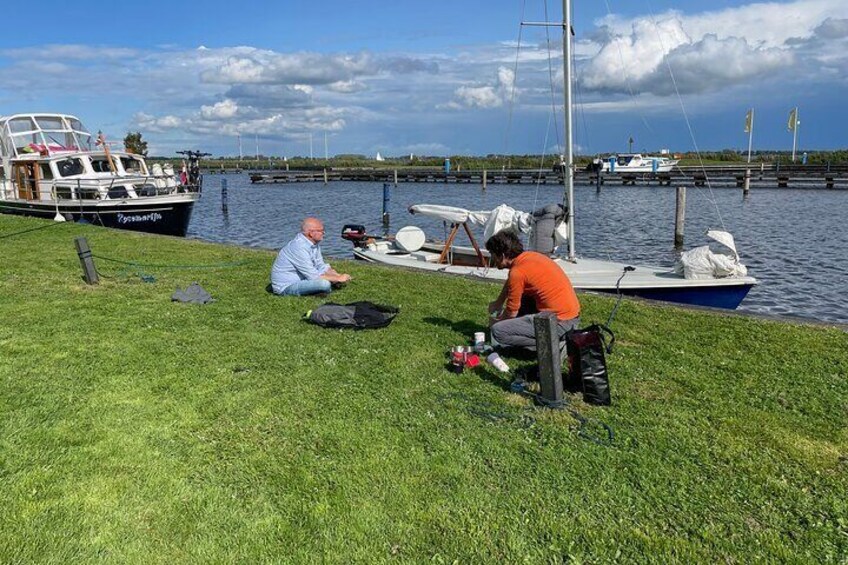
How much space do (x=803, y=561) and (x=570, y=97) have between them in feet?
35.8

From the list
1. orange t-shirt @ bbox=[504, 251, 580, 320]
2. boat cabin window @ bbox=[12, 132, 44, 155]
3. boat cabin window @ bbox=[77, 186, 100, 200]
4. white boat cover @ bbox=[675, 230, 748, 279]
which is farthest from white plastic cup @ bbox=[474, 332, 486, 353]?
boat cabin window @ bbox=[12, 132, 44, 155]

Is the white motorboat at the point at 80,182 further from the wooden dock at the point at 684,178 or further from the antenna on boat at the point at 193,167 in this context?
the wooden dock at the point at 684,178

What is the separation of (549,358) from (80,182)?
23.7 metres

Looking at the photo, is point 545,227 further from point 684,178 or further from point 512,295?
point 684,178

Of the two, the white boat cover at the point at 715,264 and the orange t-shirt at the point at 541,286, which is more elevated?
the orange t-shirt at the point at 541,286

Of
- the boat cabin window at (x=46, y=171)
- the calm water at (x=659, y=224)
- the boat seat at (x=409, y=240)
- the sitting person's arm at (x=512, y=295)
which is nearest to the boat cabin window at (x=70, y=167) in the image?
the boat cabin window at (x=46, y=171)

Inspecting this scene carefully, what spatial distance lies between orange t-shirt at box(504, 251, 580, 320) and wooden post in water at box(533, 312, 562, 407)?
110 cm

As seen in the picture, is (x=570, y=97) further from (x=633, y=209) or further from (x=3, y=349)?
(x=633, y=209)

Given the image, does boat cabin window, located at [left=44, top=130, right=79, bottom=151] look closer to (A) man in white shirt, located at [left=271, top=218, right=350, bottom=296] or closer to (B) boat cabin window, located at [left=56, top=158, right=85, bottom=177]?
(B) boat cabin window, located at [left=56, top=158, right=85, bottom=177]

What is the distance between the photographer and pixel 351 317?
25.2ft

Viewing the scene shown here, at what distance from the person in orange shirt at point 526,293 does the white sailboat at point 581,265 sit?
4571 millimetres

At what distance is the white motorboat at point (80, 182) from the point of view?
22859mm

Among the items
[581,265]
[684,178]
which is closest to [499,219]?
[581,265]

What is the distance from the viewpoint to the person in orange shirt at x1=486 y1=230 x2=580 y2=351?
6230 mm
